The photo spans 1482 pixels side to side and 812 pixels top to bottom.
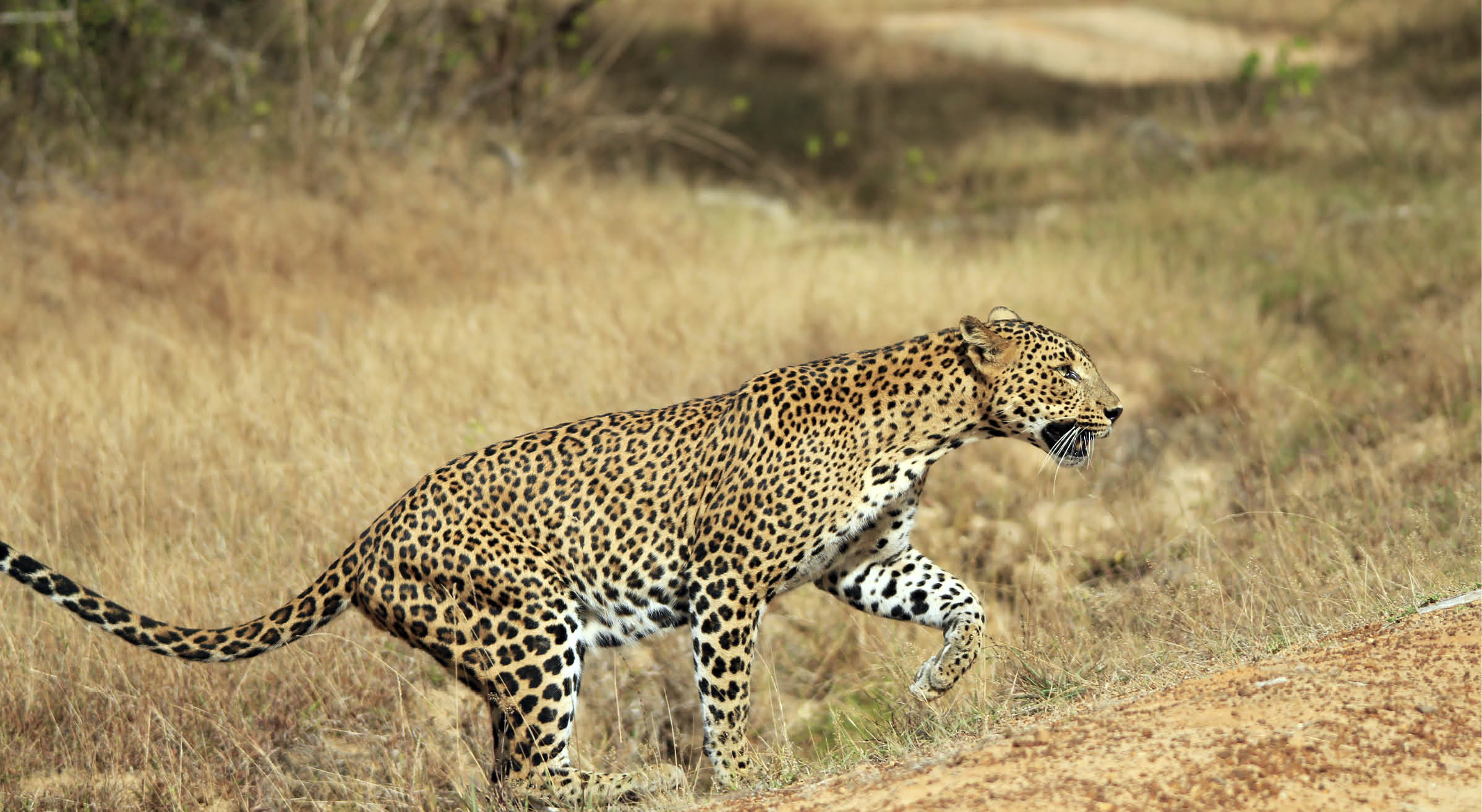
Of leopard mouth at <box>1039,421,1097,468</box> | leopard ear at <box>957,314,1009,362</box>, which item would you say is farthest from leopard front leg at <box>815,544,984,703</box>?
leopard ear at <box>957,314,1009,362</box>

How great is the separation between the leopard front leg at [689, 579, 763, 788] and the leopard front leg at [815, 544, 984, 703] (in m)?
0.51

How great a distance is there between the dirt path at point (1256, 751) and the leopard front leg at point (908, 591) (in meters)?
0.88

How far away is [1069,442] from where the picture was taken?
5.59 metres

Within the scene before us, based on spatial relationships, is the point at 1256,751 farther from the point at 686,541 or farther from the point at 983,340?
the point at 686,541

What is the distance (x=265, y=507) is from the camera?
7781mm

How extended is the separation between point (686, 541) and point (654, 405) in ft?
12.3

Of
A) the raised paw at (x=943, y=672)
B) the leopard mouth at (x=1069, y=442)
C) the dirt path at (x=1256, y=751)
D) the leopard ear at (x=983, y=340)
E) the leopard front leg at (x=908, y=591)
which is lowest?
the raised paw at (x=943, y=672)

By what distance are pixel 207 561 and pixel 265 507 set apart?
80cm

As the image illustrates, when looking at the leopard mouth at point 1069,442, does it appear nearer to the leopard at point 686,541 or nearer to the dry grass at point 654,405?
the leopard at point 686,541

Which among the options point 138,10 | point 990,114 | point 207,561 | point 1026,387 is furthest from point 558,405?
point 990,114

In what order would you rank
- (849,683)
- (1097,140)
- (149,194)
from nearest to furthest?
1. (849,683)
2. (149,194)
3. (1097,140)

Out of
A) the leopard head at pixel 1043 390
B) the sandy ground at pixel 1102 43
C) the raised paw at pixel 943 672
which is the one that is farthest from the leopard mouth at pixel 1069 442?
the sandy ground at pixel 1102 43

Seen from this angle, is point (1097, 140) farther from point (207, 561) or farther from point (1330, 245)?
point (207, 561)

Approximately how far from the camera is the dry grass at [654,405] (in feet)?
20.0
